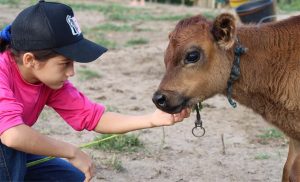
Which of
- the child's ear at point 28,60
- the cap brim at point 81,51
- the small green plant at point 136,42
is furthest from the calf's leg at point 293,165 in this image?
the small green plant at point 136,42

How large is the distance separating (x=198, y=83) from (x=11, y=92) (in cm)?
131

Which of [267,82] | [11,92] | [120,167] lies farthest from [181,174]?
[11,92]

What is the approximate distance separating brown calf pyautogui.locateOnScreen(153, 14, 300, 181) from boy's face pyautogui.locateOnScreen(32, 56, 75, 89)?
676 mm

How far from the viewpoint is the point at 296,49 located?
4.39 m

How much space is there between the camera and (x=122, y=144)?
5.98 metres

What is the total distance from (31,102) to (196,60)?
117 cm

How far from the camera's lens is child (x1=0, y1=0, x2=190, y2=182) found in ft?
11.2

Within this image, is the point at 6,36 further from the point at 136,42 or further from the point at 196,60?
the point at 136,42

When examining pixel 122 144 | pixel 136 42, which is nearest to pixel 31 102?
pixel 122 144

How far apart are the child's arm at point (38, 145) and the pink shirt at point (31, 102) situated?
0.16 feet

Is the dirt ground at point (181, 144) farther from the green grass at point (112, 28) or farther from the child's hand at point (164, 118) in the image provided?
the green grass at point (112, 28)

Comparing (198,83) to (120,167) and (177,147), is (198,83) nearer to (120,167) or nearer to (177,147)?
(120,167)

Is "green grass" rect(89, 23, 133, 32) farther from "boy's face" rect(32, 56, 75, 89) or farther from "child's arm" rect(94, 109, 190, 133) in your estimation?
"boy's face" rect(32, 56, 75, 89)

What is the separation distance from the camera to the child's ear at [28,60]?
3.53m
